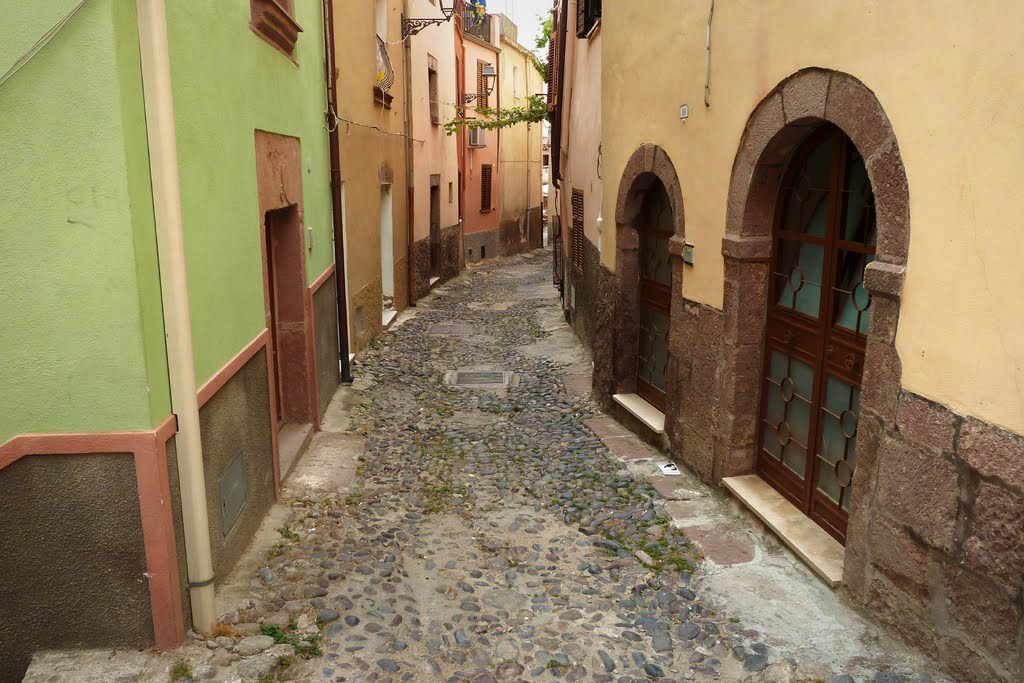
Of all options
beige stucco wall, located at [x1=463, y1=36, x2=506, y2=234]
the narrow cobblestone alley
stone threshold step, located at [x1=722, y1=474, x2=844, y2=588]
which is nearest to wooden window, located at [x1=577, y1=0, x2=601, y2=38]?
the narrow cobblestone alley

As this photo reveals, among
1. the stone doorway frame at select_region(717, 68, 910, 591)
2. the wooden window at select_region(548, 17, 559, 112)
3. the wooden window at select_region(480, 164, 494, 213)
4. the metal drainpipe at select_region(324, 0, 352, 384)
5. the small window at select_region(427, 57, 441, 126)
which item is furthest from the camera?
the wooden window at select_region(480, 164, 494, 213)

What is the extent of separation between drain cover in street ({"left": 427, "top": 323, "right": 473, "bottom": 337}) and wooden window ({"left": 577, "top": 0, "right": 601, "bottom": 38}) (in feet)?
14.7

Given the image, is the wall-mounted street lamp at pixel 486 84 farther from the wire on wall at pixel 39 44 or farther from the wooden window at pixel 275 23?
the wire on wall at pixel 39 44

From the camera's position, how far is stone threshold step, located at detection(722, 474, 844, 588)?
14.1 ft

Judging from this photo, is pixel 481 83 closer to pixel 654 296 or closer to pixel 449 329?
pixel 449 329

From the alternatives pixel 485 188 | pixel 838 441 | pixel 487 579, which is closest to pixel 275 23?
pixel 487 579

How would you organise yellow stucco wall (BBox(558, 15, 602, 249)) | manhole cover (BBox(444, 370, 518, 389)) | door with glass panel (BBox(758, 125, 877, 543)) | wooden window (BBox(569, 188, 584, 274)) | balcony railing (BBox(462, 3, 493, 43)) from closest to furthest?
door with glass panel (BBox(758, 125, 877, 543)) < manhole cover (BBox(444, 370, 518, 389)) < yellow stucco wall (BBox(558, 15, 602, 249)) < wooden window (BBox(569, 188, 584, 274)) < balcony railing (BBox(462, 3, 493, 43))

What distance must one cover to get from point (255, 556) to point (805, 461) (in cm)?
325

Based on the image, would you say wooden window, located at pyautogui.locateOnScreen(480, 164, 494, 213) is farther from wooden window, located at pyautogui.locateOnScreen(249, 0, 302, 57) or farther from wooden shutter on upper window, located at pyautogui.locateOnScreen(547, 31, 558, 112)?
wooden window, located at pyautogui.locateOnScreen(249, 0, 302, 57)

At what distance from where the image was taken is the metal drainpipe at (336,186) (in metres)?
7.98

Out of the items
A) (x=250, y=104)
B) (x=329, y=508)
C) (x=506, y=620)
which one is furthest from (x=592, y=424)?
(x=250, y=104)

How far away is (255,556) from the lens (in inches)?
182

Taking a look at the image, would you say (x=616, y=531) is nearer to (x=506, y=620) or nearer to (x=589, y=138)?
(x=506, y=620)

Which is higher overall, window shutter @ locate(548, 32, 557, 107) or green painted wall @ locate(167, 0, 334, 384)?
window shutter @ locate(548, 32, 557, 107)
